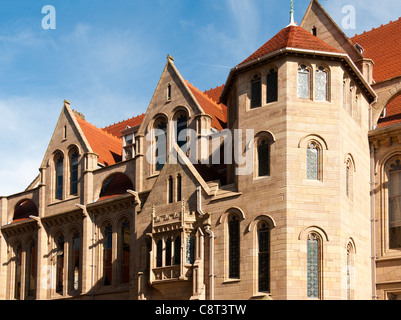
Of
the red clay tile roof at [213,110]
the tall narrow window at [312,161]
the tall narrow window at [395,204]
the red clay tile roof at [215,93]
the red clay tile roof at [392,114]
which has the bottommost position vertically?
the tall narrow window at [395,204]

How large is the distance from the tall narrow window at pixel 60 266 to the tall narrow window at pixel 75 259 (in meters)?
1.04

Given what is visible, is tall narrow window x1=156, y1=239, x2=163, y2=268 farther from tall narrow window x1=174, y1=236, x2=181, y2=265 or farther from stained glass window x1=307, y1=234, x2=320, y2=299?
stained glass window x1=307, y1=234, x2=320, y2=299

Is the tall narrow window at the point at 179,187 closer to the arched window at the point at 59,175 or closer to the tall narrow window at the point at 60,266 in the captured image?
the tall narrow window at the point at 60,266

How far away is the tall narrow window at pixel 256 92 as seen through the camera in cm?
3522

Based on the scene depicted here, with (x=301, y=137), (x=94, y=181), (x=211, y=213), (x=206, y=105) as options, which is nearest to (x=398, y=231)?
(x=301, y=137)

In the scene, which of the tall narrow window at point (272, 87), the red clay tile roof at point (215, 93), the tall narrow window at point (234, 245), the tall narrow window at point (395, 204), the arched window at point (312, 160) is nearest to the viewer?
the arched window at point (312, 160)

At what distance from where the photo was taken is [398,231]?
114ft

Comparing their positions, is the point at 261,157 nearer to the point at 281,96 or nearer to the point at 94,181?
the point at 281,96

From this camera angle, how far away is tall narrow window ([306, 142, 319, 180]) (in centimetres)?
3338

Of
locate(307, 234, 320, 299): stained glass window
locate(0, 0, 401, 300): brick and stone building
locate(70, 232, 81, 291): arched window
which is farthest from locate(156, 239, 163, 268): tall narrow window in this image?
locate(70, 232, 81, 291): arched window

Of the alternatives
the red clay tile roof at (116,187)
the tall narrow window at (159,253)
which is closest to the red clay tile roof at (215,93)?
the red clay tile roof at (116,187)

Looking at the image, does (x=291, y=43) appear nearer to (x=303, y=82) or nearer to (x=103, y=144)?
(x=303, y=82)

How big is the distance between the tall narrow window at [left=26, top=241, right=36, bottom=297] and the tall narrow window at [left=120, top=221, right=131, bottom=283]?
25.3 feet
